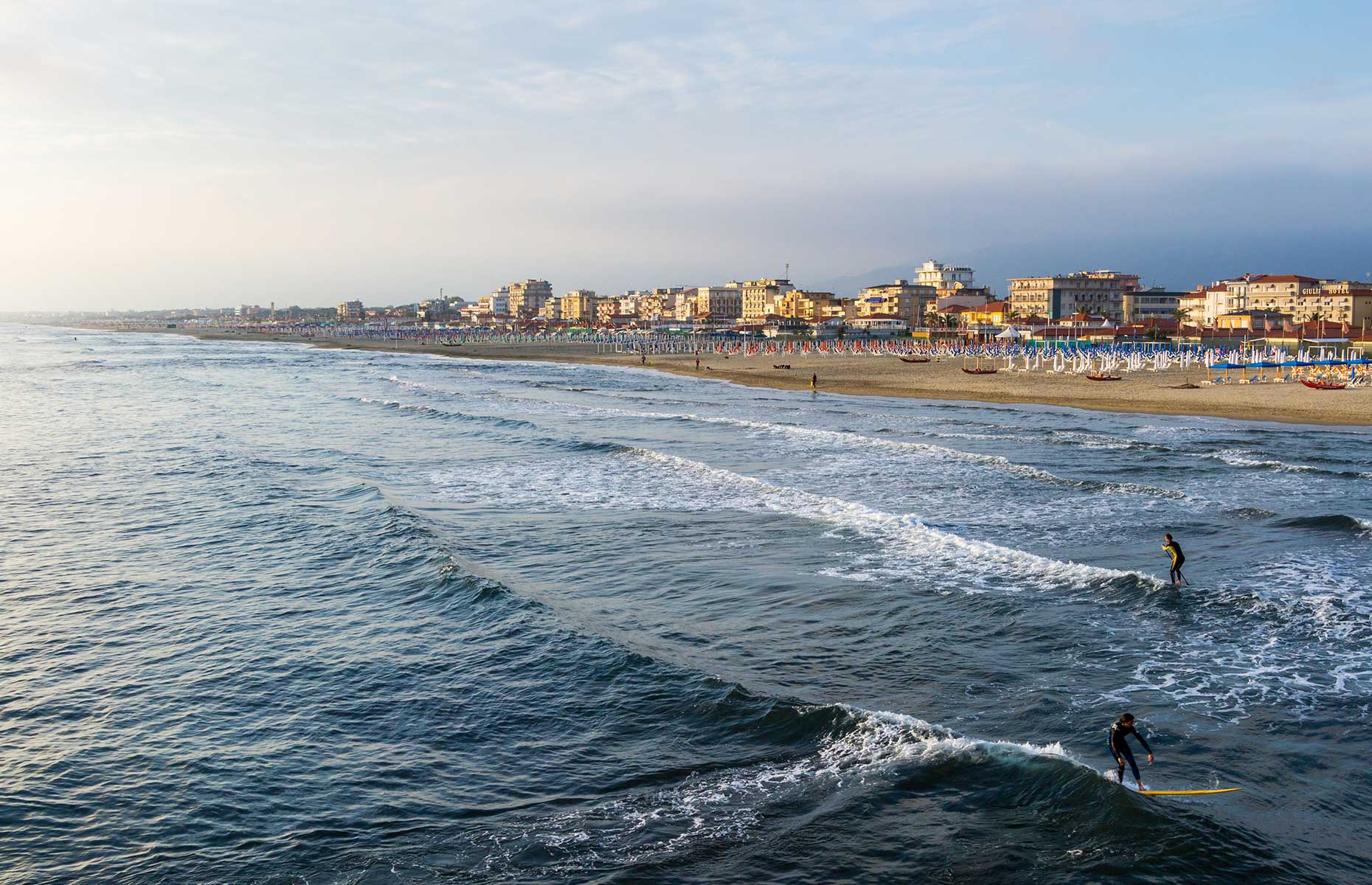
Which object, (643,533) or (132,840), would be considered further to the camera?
(643,533)

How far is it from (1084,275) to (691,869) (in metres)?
160

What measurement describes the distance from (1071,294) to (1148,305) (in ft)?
41.6

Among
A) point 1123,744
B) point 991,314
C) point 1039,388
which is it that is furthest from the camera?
point 991,314

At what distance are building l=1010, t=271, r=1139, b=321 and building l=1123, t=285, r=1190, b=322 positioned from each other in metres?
1.34

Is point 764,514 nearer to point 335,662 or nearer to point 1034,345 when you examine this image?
point 335,662

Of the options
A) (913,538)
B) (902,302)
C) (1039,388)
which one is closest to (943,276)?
(902,302)

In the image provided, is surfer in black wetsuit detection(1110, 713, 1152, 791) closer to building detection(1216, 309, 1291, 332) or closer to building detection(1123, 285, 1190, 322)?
building detection(1216, 309, 1291, 332)

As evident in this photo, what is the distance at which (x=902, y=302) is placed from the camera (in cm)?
17562

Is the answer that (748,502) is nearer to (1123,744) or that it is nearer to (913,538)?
(913,538)

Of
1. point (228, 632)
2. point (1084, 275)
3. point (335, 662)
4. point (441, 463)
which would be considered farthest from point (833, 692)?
point (1084, 275)

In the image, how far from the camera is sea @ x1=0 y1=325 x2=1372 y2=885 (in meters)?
9.70

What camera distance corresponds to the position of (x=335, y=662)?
1456cm

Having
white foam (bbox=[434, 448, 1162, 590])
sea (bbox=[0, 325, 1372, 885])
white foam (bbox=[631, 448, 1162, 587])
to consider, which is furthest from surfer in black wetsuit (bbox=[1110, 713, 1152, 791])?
white foam (bbox=[631, 448, 1162, 587])

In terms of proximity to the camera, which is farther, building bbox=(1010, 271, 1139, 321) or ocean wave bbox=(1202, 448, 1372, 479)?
building bbox=(1010, 271, 1139, 321)
